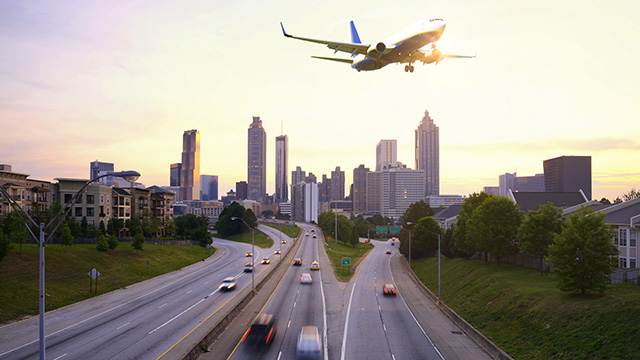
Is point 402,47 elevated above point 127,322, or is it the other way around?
point 402,47

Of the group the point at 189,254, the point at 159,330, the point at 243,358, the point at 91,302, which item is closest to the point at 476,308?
the point at 243,358

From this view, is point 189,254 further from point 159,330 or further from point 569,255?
point 569,255

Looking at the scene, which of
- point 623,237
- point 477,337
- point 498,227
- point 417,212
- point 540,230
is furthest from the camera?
point 417,212

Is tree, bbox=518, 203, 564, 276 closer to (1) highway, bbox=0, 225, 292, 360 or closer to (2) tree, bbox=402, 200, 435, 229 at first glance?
(1) highway, bbox=0, 225, 292, 360

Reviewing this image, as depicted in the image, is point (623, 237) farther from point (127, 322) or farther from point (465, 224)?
point (127, 322)

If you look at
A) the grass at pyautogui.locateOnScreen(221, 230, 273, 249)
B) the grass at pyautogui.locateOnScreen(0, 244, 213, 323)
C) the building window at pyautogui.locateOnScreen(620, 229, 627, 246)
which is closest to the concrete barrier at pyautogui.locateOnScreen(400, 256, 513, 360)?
the building window at pyautogui.locateOnScreen(620, 229, 627, 246)

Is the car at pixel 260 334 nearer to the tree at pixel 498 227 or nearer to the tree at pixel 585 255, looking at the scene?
the tree at pixel 585 255

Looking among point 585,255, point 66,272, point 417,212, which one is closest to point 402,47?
point 585,255
